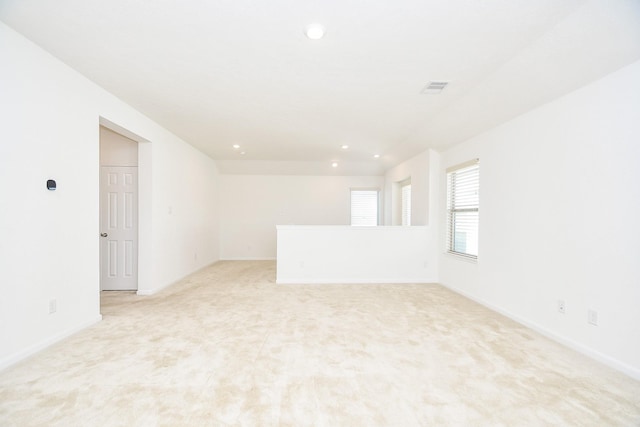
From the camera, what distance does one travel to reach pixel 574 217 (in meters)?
2.49

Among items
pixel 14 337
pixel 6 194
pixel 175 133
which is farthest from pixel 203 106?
pixel 14 337

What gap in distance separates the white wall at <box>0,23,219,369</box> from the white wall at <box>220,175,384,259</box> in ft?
12.8

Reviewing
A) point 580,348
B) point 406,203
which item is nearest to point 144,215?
point 580,348

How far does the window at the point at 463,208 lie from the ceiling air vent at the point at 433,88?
133cm

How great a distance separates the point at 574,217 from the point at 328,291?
3084mm

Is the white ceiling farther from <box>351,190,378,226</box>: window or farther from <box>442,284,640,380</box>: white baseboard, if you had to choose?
<box>351,190,378,226</box>: window

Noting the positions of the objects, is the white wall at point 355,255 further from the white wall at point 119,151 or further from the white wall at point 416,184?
the white wall at point 119,151

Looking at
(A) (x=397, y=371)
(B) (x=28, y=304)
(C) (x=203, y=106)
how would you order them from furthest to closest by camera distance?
(C) (x=203, y=106)
(B) (x=28, y=304)
(A) (x=397, y=371)

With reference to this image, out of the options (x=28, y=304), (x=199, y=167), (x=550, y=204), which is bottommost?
(x=28, y=304)

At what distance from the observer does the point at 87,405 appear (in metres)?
1.71

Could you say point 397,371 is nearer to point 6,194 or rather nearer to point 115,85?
point 6,194

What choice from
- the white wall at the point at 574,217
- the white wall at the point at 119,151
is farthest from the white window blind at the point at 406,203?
the white wall at the point at 119,151

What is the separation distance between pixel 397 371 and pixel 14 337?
2.92 metres

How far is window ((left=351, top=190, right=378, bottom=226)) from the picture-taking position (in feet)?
26.0
